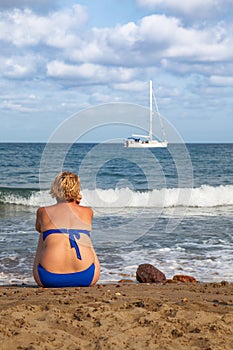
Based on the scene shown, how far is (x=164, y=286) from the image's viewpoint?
561 centimetres

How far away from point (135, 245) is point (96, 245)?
2.53ft

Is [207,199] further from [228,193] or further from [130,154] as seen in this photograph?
[130,154]

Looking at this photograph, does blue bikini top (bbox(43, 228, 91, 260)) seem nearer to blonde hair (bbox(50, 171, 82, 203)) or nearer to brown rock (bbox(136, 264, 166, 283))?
blonde hair (bbox(50, 171, 82, 203))

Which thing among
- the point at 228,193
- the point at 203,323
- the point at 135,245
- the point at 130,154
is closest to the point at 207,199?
the point at 228,193

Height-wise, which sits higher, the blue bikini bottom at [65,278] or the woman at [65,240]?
the woman at [65,240]

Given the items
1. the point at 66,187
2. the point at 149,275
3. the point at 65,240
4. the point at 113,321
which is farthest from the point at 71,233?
the point at 149,275

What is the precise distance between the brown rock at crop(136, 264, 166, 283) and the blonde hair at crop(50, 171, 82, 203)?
72.2 inches

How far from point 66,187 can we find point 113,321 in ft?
5.65

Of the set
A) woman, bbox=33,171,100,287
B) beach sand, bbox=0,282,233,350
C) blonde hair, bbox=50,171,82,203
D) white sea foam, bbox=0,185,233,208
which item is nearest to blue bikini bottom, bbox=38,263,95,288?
woman, bbox=33,171,100,287

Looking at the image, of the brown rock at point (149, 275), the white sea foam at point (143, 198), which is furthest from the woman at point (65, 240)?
the white sea foam at point (143, 198)

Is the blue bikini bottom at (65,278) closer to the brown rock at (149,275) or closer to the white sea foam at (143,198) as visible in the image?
the brown rock at (149,275)

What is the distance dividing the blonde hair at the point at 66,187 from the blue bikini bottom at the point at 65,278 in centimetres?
77

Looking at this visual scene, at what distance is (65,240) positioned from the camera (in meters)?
4.95

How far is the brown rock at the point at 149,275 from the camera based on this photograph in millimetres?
6266
